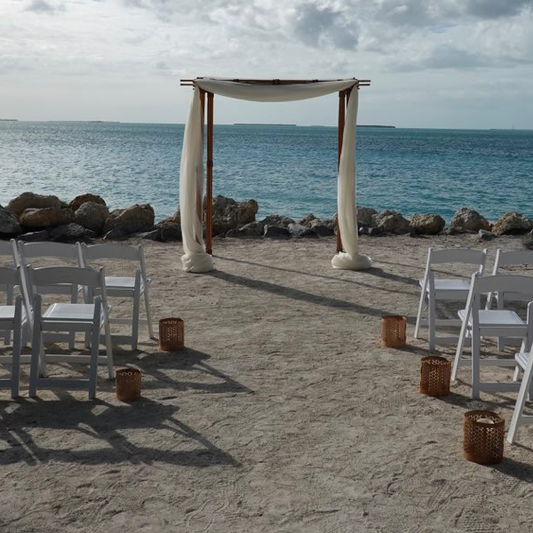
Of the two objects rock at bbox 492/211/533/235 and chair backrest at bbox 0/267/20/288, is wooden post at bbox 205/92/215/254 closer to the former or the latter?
chair backrest at bbox 0/267/20/288

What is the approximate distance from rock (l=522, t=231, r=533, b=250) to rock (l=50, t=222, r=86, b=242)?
23.3ft

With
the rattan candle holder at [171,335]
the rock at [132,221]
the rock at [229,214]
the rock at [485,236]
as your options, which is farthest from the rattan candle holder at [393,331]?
the rock at [132,221]

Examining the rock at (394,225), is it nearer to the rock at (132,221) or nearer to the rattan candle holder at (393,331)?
the rock at (132,221)

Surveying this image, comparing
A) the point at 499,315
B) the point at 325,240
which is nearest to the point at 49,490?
the point at 499,315

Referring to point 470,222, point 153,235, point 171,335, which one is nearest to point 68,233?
point 153,235

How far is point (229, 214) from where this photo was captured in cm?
1329

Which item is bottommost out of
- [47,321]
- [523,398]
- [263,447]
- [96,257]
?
[263,447]

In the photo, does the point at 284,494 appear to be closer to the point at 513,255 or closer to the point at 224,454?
the point at 224,454

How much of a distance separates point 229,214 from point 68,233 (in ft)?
9.21

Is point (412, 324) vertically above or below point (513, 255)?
below

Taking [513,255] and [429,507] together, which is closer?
[429,507]

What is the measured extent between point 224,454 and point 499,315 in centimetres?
225

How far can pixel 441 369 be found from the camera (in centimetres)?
508

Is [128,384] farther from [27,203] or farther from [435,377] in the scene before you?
[27,203]
